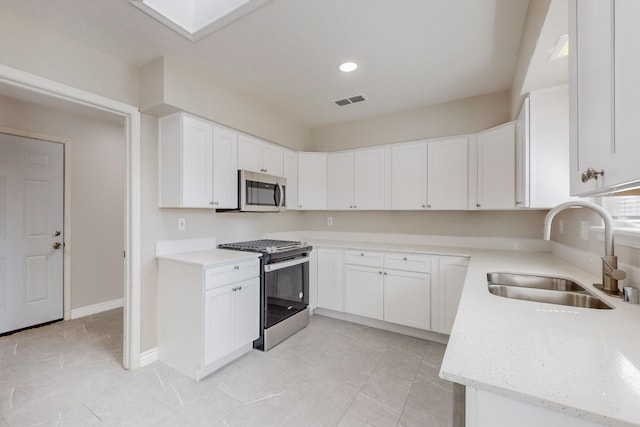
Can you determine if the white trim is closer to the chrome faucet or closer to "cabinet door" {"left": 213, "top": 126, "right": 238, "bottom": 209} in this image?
"cabinet door" {"left": 213, "top": 126, "right": 238, "bottom": 209}

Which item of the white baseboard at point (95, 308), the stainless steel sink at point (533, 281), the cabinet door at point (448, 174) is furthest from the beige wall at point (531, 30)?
the white baseboard at point (95, 308)

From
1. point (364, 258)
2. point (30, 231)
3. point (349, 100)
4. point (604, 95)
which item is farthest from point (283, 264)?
point (30, 231)

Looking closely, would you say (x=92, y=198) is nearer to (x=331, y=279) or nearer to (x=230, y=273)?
(x=230, y=273)

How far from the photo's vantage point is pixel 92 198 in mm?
3576

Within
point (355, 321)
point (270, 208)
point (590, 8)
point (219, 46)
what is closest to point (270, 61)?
point (219, 46)

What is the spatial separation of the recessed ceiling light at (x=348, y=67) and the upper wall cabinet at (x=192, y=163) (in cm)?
128

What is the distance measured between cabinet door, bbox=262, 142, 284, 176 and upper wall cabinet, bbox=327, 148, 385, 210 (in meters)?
0.72

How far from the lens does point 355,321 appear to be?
3.32 meters

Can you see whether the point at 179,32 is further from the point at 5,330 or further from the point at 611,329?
the point at 5,330

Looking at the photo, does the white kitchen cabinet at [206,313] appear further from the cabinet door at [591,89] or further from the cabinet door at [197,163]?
the cabinet door at [591,89]

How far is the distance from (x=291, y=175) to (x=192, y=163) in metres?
1.46

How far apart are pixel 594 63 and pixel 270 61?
7.15 ft

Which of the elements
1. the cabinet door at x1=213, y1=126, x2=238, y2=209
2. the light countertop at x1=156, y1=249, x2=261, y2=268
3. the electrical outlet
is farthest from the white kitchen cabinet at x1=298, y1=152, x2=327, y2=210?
the electrical outlet

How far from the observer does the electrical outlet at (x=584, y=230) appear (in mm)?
1878
